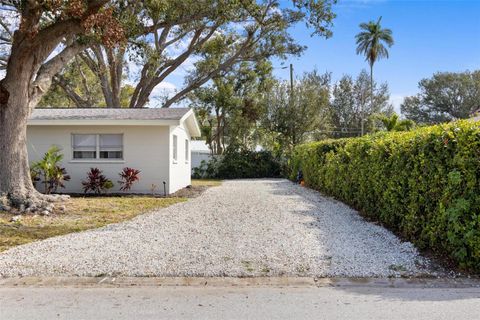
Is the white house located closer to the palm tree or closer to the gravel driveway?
the gravel driveway

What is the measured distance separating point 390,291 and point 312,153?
13390mm

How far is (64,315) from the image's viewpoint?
4117 mm

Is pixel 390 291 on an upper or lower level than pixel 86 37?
lower

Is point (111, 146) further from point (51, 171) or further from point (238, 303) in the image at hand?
point (238, 303)

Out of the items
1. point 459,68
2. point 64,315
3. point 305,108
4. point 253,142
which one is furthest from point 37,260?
point 459,68

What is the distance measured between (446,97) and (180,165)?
4592 cm

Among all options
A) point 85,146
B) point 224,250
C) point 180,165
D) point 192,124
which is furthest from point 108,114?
point 224,250

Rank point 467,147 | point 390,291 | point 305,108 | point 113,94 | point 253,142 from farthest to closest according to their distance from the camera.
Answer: point 253,142 → point 305,108 → point 113,94 → point 467,147 → point 390,291

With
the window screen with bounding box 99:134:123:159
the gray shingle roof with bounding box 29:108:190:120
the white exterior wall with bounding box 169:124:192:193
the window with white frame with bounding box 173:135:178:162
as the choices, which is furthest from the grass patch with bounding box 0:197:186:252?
the window with white frame with bounding box 173:135:178:162

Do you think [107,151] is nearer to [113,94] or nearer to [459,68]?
[113,94]

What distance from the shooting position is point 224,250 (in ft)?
21.3

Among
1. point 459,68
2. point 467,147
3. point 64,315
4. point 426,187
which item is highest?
point 459,68

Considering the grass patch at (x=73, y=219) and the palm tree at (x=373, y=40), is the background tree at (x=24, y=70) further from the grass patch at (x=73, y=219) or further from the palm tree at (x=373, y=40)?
the palm tree at (x=373, y=40)

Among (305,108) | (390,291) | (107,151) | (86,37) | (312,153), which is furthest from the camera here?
(305,108)
